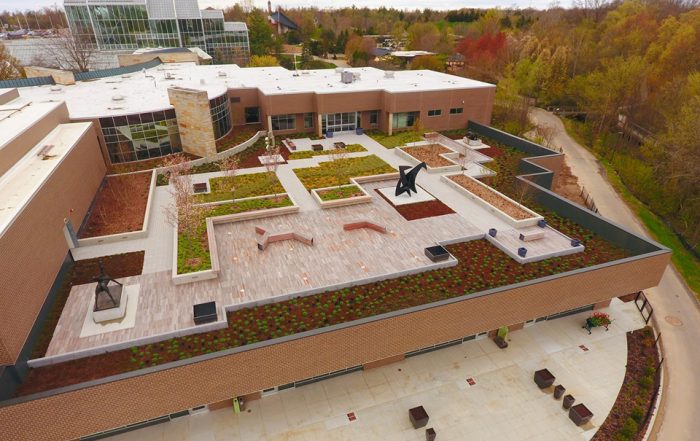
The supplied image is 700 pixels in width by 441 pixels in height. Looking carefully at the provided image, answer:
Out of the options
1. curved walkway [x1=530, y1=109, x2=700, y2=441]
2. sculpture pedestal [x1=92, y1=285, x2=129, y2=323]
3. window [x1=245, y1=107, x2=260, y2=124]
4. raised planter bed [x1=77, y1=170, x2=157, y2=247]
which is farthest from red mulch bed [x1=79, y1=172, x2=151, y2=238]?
curved walkway [x1=530, y1=109, x2=700, y2=441]

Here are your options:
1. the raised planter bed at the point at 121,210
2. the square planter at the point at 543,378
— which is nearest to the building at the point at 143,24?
the raised planter bed at the point at 121,210

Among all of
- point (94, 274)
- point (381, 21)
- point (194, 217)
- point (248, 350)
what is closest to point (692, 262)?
point (248, 350)

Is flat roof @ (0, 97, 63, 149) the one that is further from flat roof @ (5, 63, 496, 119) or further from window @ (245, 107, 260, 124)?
window @ (245, 107, 260, 124)

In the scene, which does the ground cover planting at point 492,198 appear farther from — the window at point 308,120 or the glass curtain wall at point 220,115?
the glass curtain wall at point 220,115

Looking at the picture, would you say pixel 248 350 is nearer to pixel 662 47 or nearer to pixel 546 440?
pixel 546 440

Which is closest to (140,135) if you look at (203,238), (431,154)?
(203,238)

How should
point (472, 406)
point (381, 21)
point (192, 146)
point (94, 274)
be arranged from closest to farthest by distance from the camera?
point (472, 406) < point (94, 274) < point (192, 146) < point (381, 21)
